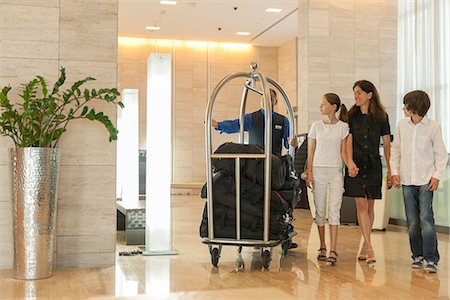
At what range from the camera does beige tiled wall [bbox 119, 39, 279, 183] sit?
19.8m

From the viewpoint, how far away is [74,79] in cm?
525

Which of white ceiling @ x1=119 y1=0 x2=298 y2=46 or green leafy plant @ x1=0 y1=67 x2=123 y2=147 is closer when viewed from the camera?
green leafy plant @ x1=0 y1=67 x2=123 y2=147

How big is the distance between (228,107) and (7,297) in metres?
16.5

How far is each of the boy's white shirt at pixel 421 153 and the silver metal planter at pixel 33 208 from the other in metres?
2.84

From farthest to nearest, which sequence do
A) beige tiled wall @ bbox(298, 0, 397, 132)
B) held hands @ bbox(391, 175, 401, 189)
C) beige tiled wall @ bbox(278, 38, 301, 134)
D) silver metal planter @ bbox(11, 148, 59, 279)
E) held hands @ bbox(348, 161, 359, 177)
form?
beige tiled wall @ bbox(278, 38, 301, 134) < beige tiled wall @ bbox(298, 0, 397, 132) < held hands @ bbox(348, 161, 359, 177) < held hands @ bbox(391, 175, 401, 189) < silver metal planter @ bbox(11, 148, 59, 279)

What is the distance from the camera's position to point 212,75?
20438mm

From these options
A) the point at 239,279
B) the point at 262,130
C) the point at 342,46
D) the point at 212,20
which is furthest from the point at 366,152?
the point at 212,20

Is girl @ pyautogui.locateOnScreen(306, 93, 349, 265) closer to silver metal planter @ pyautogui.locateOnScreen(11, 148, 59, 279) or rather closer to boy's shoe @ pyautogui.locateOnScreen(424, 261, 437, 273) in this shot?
boy's shoe @ pyautogui.locateOnScreen(424, 261, 437, 273)

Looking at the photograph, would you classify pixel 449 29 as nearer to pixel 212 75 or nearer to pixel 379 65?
pixel 379 65

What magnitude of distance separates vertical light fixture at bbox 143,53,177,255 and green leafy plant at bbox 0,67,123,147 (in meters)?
0.80

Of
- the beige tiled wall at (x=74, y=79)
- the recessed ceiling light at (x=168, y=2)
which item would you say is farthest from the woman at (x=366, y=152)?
the recessed ceiling light at (x=168, y=2)

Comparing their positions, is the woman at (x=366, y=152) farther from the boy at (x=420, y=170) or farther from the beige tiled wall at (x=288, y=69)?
the beige tiled wall at (x=288, y=69)

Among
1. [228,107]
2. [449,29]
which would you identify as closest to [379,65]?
[449,29]

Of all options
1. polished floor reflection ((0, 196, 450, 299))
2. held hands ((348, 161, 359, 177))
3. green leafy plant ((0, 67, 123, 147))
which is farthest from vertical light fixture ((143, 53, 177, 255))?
held hands ((348, 161, 359, 177))
